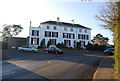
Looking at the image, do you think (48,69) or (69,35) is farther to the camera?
(69,35)

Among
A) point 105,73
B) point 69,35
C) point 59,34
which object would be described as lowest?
point 105,73

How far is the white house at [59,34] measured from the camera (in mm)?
52572

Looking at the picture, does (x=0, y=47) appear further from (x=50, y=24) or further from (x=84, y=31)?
(x=84, y=31)

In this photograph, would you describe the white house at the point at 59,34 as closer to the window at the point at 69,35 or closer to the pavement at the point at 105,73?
the window at the point at 69,35

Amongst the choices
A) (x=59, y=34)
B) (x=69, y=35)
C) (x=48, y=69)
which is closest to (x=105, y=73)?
(x=48, y=69)

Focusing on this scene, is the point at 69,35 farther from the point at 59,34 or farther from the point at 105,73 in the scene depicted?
the point at 105,73

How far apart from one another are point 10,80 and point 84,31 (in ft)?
184

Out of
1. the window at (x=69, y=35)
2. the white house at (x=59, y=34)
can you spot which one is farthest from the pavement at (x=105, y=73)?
the window at (x=69, y=35)

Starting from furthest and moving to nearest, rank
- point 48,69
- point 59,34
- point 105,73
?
1. point 59,34
2. point 48,69
3. point 105,73

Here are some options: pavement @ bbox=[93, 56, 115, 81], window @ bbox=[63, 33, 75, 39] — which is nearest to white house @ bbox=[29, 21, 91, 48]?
window @ bbox=[63, 33, 75, 39]

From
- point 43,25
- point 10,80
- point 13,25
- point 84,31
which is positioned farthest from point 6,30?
point 10,80

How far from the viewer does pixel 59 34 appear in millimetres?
56906

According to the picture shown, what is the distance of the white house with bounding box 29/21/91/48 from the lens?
52572 mm

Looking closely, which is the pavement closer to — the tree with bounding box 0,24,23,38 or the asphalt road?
the asphalt road
